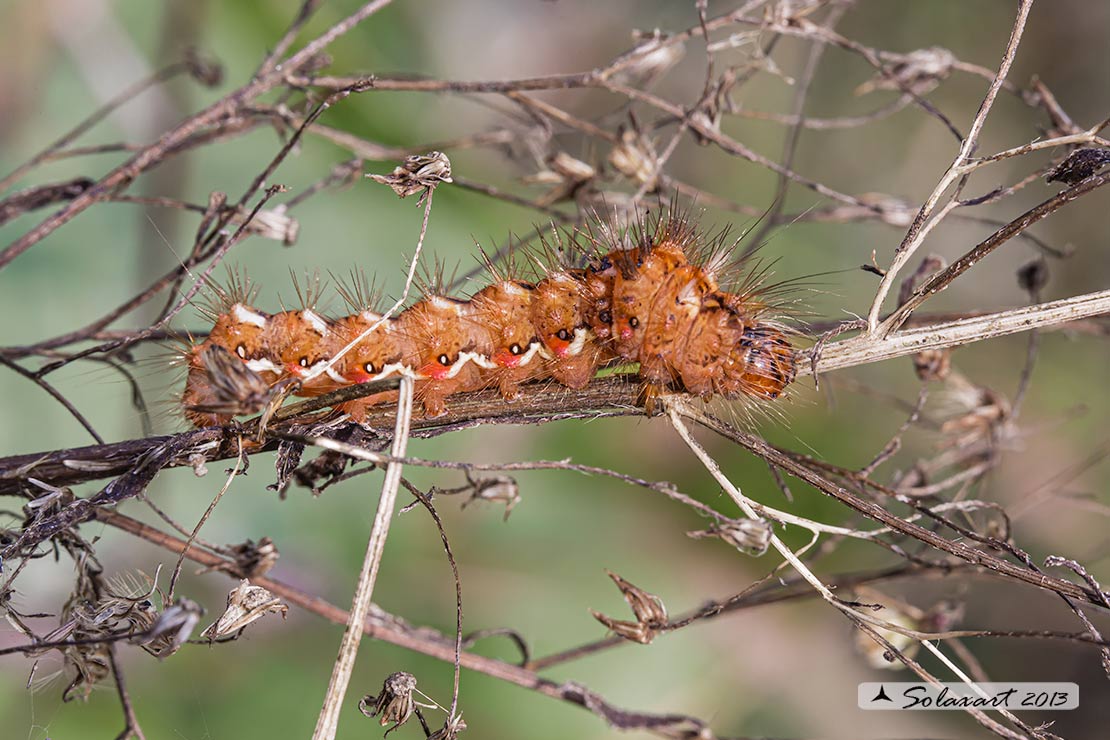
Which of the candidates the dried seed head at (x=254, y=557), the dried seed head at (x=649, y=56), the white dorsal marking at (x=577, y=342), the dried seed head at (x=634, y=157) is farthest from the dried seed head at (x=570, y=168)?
the dried seed head at (x=254, y=557)

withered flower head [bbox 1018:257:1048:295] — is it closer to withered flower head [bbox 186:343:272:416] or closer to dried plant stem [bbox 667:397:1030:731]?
dried plant stem [bbox 667:397:1030:731]

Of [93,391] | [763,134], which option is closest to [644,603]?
[93,391]

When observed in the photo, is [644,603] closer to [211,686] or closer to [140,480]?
[140,480]

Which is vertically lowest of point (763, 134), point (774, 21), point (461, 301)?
point (461, 301)

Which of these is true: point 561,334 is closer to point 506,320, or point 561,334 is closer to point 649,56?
point 506,320

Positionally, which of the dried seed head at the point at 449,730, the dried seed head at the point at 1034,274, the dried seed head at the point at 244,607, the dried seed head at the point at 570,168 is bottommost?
the dried seed head at the point at 449,730

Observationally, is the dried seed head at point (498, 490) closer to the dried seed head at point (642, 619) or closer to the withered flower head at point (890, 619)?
the dried seed head at point (642, 619)
